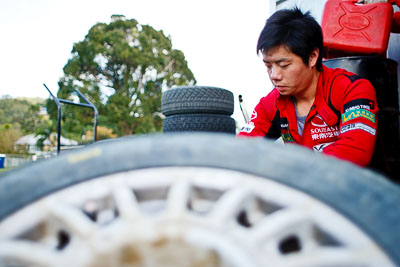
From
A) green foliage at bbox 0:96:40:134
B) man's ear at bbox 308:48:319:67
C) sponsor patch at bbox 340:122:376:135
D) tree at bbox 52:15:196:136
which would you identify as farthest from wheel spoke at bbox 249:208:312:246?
green foliage at bbox 0:96:40:134

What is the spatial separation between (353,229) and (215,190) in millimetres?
211

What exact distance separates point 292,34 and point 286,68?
0.57 feet

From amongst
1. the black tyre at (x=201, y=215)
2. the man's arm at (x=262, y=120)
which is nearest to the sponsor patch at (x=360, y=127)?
the man's arm at (x=262, y=120)

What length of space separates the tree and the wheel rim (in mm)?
19572

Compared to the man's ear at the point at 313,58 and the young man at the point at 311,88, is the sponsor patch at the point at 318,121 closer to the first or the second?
the young man at the point at 311,88

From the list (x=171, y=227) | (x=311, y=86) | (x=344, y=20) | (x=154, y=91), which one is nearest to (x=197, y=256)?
(x=171, y=227)

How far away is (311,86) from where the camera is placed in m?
1.61

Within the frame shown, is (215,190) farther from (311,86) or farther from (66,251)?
(311,86)

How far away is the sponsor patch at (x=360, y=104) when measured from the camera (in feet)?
4.45

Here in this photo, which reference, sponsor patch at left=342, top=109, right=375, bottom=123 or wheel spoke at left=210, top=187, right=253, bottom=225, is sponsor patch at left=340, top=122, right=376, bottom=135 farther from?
wheel spoke at left=210, top=187, right=253, bottom=225

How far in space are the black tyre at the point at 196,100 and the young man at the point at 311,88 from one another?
844mm

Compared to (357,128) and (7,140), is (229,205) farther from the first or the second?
(7,140)

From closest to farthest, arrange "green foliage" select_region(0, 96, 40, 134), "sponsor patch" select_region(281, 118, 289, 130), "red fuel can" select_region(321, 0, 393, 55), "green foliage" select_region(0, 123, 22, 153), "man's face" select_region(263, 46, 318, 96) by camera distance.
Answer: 1. "man's face" select_region(263, 46, 318, 96)
2. "sponsor patch" select_region(281, 118, 289, 130)
3. "red fuel can" select_region(321, 0, 393, 55)
4. "green foliage" select_region(0, 123, 22, 153)
5. "green foliage" select_region(0, 96, 40, 134)

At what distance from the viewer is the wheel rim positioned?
0.44m
